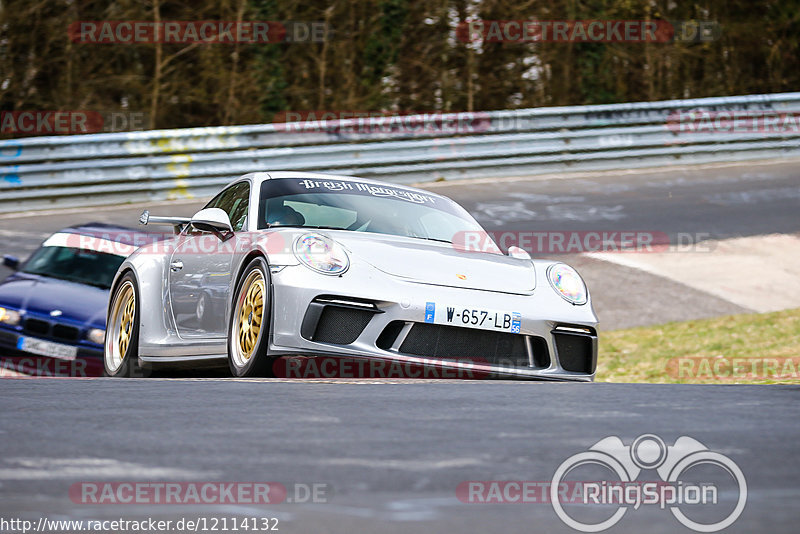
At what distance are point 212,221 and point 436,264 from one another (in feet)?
4.37

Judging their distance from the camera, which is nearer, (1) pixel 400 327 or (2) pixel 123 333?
(1) pixel 400 327

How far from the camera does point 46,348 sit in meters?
8.50

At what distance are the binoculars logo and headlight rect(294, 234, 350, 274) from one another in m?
2.38

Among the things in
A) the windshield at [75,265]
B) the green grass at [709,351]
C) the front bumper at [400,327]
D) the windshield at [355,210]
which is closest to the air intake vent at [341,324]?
the front bumper at [400,327]

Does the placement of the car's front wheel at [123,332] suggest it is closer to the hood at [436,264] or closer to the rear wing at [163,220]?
the rear wing at [163,220]

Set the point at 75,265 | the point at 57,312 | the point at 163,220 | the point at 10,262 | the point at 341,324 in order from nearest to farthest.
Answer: the point at 341,324 → the point at 163,220 → the point at 57,312 → the point at 75,265 → the point at 10,262

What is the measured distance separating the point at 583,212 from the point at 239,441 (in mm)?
11446

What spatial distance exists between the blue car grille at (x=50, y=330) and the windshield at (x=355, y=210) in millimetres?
2586

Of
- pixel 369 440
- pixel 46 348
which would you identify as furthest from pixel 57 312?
pixel 369 440

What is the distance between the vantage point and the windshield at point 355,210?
640 cm

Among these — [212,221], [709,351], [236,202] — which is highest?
[236,202]

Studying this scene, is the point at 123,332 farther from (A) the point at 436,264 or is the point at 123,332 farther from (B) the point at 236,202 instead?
(A) the point at 436,264

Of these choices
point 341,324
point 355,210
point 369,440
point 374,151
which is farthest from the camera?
point 374,151

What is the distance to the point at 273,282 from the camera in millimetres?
5453
